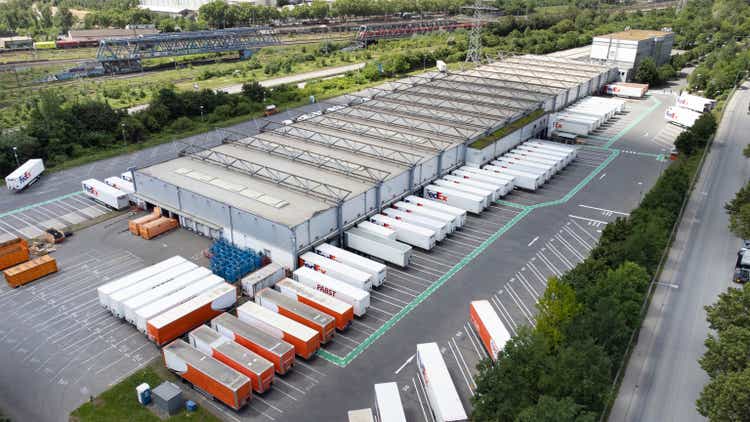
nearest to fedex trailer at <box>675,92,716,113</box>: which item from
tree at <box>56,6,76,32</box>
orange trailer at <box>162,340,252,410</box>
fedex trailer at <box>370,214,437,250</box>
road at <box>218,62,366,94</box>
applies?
fedex trailer at <box>370,214,437,250</box>

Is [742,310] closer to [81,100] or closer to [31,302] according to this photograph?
[31,302]

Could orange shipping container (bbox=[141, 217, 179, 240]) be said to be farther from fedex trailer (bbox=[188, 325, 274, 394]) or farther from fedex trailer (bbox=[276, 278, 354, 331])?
fedex trailer (bbox=[188, 325, 274, 394])

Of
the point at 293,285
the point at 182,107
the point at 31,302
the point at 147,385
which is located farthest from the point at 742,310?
the point at 182,107

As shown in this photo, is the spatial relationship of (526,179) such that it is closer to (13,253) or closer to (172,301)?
(172,301)

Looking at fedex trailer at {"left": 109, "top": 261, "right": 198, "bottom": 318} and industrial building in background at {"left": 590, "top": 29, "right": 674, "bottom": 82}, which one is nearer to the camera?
fedex trailer at {"left": 109, "top": 261, "right": 198, "bottom": 318}

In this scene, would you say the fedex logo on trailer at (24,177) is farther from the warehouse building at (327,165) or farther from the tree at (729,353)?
the tree at (729,353)

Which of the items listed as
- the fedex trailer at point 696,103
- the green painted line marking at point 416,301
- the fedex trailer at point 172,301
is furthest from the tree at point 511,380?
the fedex trailer at point 696,103
